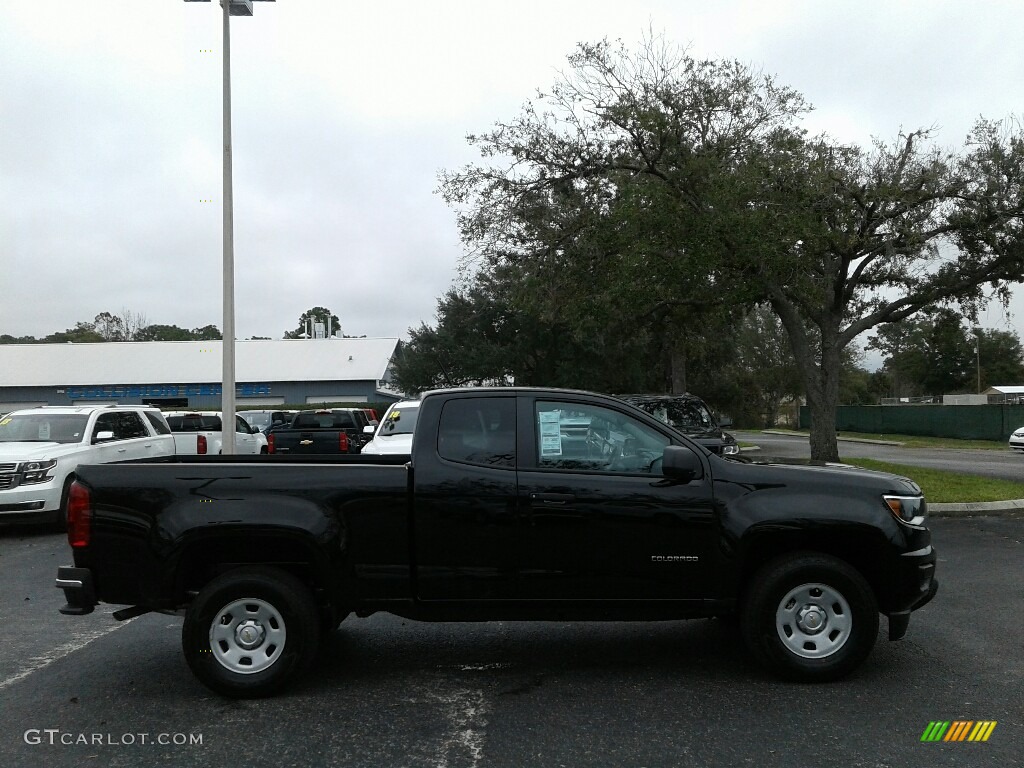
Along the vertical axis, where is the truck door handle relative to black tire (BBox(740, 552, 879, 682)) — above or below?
above

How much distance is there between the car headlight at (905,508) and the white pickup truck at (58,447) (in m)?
8.60

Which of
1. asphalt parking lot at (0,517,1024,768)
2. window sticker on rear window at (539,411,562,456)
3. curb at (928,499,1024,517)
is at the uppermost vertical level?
window sticker on rear window at (539,411,562,456)

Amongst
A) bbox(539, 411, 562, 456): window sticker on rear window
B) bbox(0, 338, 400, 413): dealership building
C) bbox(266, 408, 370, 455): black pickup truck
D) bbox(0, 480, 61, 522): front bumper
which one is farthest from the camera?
bbox(0, 338, 400, 413): dealership building

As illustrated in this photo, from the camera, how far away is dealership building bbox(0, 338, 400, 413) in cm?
5244

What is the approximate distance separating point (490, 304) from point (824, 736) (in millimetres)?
39082

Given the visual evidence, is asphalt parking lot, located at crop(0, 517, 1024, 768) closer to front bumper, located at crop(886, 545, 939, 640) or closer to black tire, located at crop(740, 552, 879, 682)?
black tire, located at crop(740, 552, 879, 682)

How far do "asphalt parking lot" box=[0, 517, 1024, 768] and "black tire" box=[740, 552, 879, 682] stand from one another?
154mm

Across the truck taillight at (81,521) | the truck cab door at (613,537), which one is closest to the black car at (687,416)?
the truck cab door at (613,537)

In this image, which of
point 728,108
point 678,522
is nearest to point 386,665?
point 678,522

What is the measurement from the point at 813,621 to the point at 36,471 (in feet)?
33.8

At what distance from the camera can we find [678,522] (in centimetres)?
523

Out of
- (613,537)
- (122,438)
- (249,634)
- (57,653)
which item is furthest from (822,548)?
(122,438)

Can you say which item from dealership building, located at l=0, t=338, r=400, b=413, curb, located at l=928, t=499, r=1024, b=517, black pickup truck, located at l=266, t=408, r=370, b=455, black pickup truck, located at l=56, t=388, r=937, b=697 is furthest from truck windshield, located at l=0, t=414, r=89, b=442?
dealership building, located at l=0, t=338, r=400, b=413

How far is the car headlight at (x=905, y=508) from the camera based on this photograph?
5.32 meters
